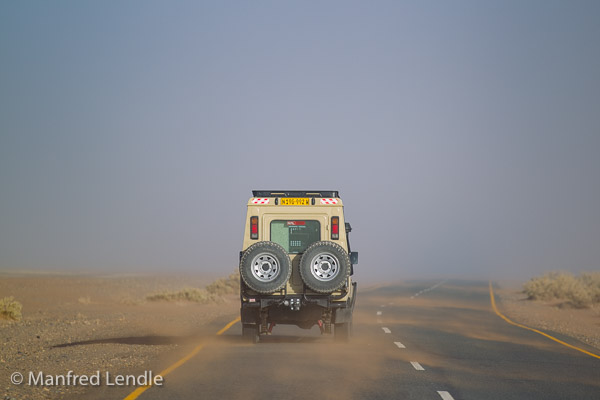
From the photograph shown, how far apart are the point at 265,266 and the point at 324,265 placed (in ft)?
3.97

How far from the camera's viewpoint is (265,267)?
15695 mm

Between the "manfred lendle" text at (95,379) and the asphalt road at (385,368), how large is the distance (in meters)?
0.37

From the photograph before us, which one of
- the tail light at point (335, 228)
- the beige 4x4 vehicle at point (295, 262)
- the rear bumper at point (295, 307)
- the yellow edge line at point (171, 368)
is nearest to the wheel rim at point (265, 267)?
the beige 4x4 vehicle at point (295, 262)

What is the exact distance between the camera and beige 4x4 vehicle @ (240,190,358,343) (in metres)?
15.6

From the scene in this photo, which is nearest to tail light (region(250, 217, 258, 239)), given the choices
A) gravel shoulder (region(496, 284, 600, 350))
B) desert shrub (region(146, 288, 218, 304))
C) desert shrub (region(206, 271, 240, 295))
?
gravel shoulder (region(496, 284, 600, 350))

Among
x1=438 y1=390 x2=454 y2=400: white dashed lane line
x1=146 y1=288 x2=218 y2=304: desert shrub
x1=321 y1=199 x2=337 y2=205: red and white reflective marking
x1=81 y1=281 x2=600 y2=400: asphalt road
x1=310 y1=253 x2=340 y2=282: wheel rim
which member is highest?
x1=321 y1=199 x2=337 y2=205: red and white reflective marking

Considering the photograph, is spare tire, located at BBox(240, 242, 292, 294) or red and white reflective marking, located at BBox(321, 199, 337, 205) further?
red and white reflective marking, located at BBox(321, 199, 337, 205)

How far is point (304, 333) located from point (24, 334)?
801 centimetres

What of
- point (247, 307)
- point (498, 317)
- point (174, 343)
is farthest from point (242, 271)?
point (498, 317)

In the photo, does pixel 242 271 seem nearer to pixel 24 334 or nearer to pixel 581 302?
pixel 24 334

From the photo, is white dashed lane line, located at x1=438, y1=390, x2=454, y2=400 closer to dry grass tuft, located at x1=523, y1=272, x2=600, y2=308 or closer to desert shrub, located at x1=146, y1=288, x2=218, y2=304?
desert shrub, located at x1=146, y1=288, x2=218, y2=304

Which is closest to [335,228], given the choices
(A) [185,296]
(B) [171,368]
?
(B) [171,368]

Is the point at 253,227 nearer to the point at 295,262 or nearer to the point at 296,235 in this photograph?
the point at 296,235

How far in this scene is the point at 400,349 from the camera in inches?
657
